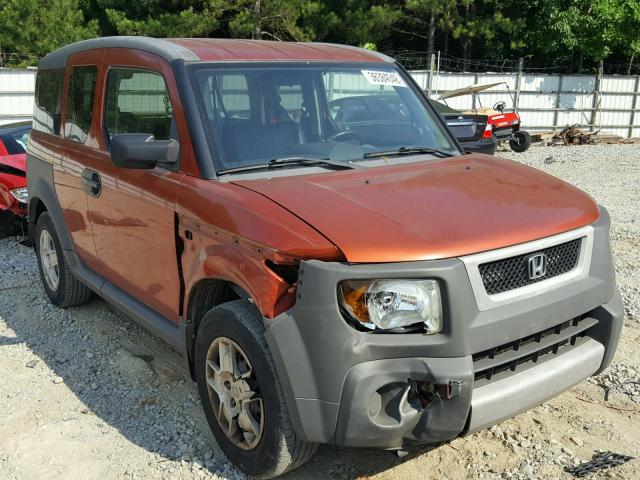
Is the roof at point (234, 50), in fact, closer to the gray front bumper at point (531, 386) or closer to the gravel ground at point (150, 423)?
the gravel ground at point (150, 423)

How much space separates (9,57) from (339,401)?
25951 mm

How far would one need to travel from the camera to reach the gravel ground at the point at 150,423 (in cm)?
348

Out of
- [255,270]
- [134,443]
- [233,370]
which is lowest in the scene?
[134,443]

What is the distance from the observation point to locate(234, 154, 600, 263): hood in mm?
2791

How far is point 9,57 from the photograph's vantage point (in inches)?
985

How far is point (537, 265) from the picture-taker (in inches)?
118

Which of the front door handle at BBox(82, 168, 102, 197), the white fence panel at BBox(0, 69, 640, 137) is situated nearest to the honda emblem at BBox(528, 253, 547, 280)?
the front door handle at BBox(82, 168, 102, 197)

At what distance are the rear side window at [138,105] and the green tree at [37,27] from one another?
71.9 feet

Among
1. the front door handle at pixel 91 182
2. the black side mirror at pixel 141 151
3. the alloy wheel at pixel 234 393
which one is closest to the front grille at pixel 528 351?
the alloy wheel at pixel 234 393

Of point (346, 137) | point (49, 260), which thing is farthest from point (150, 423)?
point (49, 260)

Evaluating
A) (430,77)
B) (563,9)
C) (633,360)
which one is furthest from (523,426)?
(563,9)

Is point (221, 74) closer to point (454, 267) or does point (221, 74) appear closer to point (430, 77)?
point (454, 267)

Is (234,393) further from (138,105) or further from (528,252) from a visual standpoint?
(138,105)

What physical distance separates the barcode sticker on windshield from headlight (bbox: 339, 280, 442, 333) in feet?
6.40
